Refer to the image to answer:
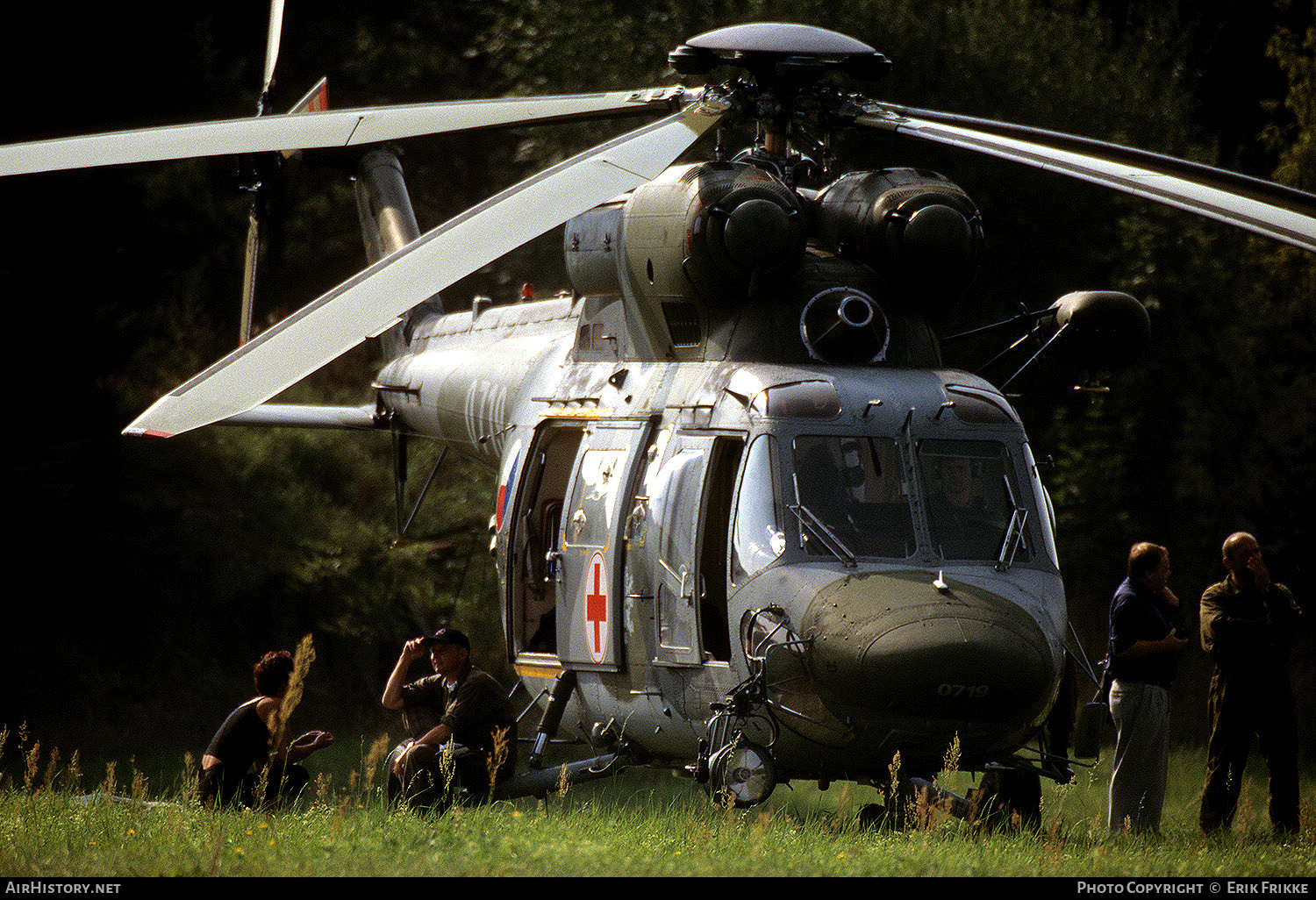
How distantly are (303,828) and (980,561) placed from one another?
10.4ft

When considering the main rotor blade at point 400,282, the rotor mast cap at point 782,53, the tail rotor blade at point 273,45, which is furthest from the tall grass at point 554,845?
the tail rotor blade at point 273,45

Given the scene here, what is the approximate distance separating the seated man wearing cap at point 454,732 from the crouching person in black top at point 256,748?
0.46 metres

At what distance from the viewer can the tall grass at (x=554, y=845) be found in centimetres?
527

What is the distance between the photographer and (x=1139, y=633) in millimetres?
7449

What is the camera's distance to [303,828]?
6.08 m

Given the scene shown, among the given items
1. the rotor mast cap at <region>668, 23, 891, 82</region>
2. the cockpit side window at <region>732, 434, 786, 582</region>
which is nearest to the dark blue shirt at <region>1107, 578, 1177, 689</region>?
the cockpit side window at <region>732, 434, 786, 582</region>

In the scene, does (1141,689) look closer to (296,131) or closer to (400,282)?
(400,282)

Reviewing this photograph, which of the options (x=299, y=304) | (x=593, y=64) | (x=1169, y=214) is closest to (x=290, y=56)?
(x=299, y=304)

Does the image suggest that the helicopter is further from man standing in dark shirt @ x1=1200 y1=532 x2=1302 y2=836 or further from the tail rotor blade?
the tail rotor blade

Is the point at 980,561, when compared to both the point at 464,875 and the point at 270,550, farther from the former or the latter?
the point at 270,550

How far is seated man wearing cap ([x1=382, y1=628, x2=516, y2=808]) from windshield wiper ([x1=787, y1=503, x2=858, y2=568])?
71.4 inches

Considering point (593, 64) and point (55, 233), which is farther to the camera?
point (593, 64)

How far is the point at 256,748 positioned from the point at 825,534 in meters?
2.87

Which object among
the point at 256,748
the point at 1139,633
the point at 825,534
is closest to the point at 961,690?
the point at 825,534
